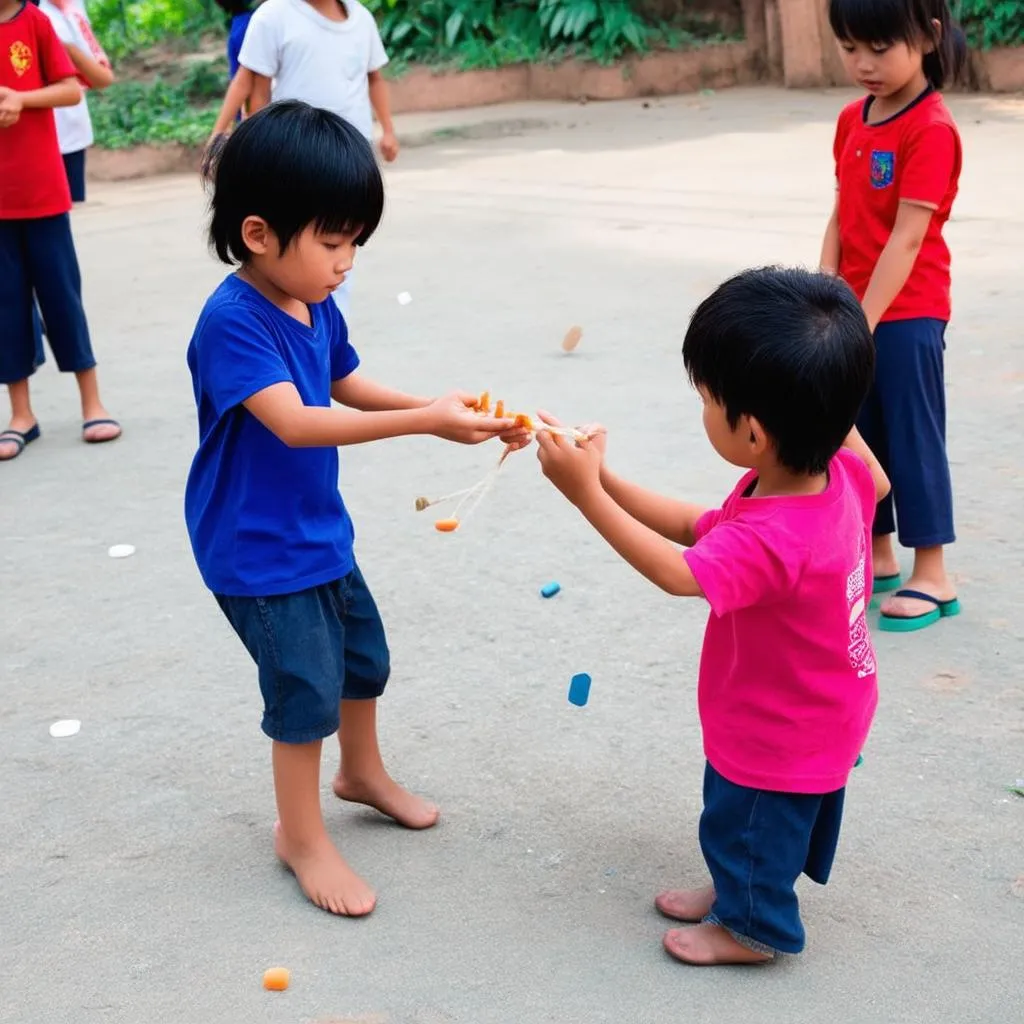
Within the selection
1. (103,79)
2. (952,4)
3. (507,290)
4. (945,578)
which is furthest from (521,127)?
(945,578)

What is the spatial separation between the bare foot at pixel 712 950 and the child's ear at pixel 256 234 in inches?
52.7

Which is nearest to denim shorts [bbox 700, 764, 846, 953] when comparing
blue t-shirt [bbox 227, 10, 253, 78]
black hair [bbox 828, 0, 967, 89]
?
black hair [bbox 828, 0, 967, 89]

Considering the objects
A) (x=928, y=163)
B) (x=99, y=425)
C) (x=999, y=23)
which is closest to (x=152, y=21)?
(x=999, y=23)

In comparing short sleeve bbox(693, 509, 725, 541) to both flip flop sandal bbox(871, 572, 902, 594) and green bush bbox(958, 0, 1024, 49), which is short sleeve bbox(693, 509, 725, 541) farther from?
green bush bbox(958, 0, 1024, 49)

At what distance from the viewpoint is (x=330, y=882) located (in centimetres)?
265

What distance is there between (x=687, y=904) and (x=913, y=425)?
1.55 metres

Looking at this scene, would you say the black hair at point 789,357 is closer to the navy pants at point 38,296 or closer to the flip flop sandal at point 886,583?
the flip flop sandal at point 886,583

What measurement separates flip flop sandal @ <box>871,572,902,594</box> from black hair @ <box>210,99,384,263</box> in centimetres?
196

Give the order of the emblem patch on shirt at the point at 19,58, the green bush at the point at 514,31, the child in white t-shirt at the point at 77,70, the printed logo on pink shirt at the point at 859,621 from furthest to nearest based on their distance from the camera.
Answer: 1. the green bush at the point at 514,31
2. the child in white t-shirt at the point at 77,70
3. the emblem patch on shirt at the point at 19,58
4. the printed logo on pink shirt at the point at 859,621

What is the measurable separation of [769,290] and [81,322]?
12.0 ft

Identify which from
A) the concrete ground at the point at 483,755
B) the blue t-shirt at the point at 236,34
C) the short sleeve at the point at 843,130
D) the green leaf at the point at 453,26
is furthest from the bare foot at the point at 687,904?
the green leaf at the point at 453,26

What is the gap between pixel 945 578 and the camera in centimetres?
372

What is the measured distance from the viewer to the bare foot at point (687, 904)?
2.58 metres

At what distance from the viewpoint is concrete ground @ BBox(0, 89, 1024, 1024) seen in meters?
2.43
